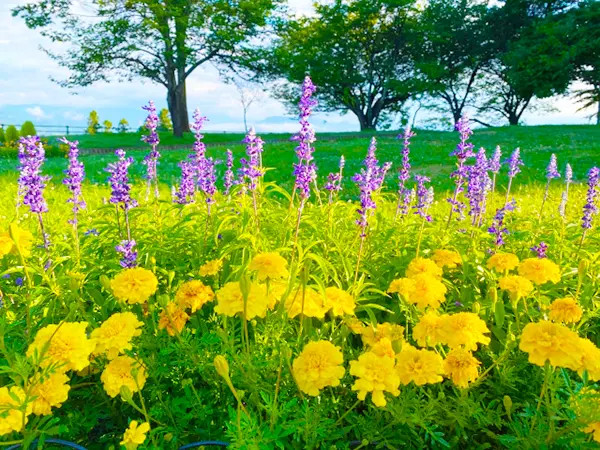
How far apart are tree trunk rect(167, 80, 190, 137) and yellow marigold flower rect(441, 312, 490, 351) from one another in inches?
1166

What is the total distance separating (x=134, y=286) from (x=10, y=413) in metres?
0.59

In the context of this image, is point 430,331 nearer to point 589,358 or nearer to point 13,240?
point 589,358

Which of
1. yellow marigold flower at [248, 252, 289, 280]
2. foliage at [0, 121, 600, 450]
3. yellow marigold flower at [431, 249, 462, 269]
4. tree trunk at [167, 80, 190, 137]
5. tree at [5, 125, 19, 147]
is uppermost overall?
tree trunk at [167, 80, 190, 137]

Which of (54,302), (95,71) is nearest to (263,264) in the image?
(54,302)

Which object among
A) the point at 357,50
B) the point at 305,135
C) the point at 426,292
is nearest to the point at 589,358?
the point at 426,292

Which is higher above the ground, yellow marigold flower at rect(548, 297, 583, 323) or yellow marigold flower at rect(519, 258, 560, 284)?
yellow marigold flower at rect(519, 258, 560, 284)

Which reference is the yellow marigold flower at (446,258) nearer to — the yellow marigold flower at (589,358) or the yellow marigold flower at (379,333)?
the yellow marigold flower at (379,333)

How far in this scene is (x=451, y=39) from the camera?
112 ft

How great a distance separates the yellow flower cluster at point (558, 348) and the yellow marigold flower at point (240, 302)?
2.99 feet

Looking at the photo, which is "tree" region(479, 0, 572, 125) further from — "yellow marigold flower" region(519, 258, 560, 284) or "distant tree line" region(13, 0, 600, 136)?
"yellow marigold flower" region(519, 258, 560, 284)

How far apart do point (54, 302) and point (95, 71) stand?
2936 centimetres

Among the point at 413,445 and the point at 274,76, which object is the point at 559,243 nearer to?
the point at 413,445

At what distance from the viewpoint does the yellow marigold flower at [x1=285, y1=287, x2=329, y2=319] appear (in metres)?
1.92

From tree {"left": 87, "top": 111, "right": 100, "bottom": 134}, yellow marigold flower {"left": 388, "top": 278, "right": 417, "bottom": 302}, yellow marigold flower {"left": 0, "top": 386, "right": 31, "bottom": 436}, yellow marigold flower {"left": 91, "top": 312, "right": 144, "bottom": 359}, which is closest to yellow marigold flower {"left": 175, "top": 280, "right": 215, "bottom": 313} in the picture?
yellow marigold flower {"left": 91, "top": 312, "right": 144, "bottom": 359}
